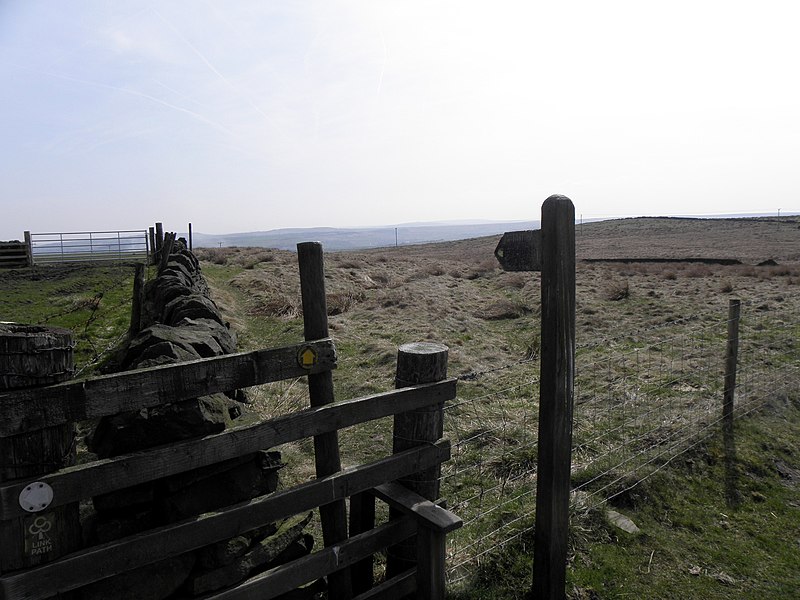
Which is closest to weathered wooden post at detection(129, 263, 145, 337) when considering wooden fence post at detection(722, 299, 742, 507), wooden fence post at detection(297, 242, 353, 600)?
wooden fence post at detection(297, 242, 353, 600)

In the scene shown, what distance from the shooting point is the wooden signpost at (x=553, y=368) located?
10.8 feet

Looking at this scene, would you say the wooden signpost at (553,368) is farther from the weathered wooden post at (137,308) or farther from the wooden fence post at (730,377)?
the weathered wooden post at (137,308)

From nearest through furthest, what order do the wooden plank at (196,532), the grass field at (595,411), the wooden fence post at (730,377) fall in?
the wooden plank at (196,532)
the grass field at (595,411)
the wooden fence post at (730,377)

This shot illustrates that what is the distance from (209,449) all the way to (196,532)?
0.41m

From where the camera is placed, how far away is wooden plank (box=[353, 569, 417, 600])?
335cm

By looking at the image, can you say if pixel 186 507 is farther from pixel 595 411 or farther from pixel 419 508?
pixel 595 411

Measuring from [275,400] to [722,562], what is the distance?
5.56 meters

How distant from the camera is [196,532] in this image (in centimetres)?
262

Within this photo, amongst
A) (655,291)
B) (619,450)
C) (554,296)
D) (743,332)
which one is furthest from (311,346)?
(655,291)

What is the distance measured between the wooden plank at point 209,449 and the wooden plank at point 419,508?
61cm

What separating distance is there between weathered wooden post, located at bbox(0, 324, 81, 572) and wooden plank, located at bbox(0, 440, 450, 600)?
3.4 inches

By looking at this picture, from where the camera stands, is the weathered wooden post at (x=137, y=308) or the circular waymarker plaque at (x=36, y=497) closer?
the circular waymarker plaque at (x=36, y=497)

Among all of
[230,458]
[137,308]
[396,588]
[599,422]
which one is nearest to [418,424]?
[396,588]

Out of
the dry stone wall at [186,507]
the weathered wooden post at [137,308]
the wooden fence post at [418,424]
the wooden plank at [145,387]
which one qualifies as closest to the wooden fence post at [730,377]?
the wooden fence post at [418,424]
